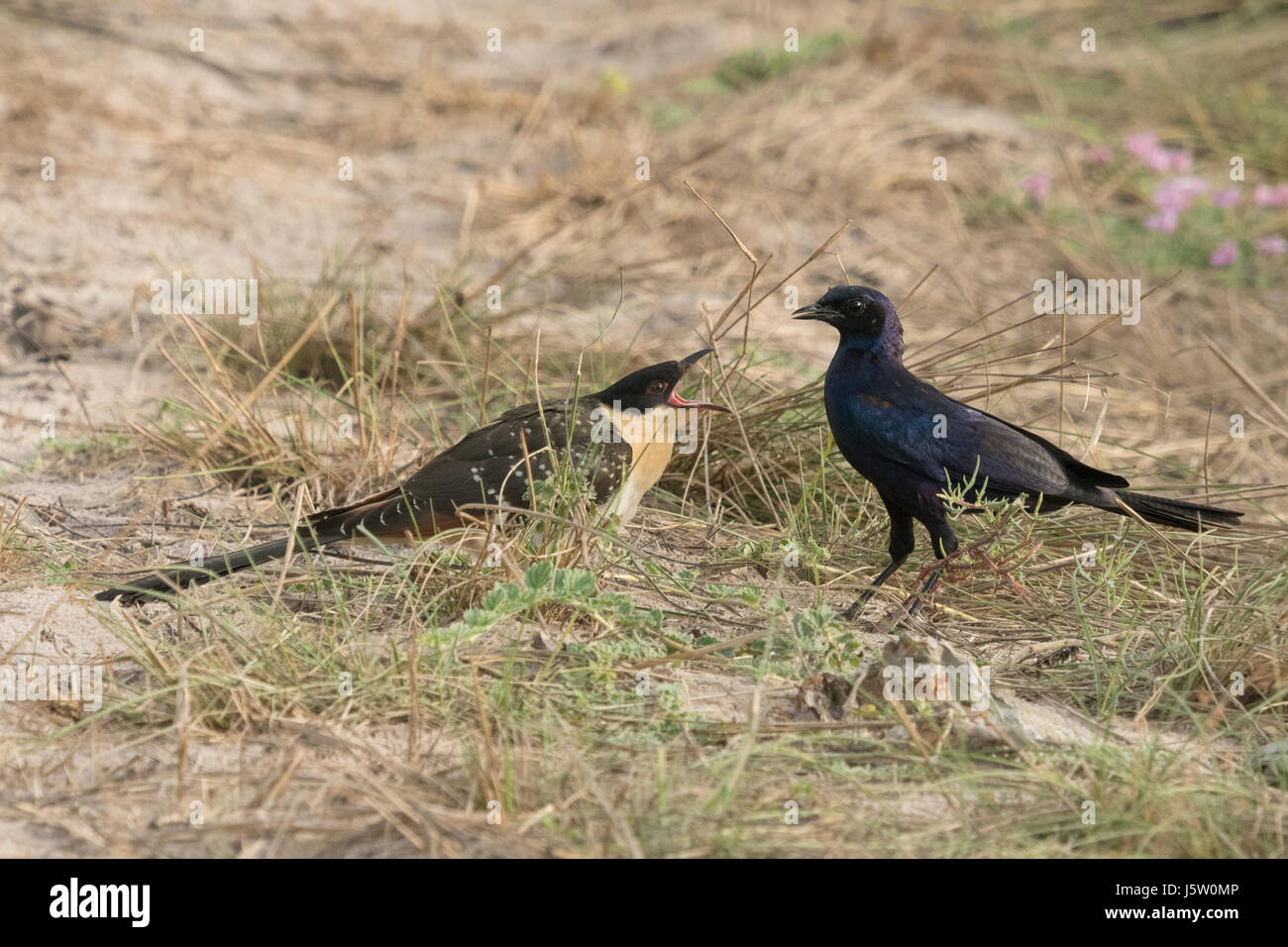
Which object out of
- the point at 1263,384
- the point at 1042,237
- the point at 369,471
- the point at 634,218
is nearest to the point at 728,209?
the point at 634,218

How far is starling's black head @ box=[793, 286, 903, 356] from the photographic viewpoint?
3.80 m

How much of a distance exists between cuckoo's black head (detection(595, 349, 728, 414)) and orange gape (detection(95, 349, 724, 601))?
0.05 feet

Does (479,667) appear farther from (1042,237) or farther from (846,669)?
(1042,237)

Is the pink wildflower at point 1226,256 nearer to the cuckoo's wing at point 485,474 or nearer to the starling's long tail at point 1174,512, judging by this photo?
the starling's long tail at point 1174,512

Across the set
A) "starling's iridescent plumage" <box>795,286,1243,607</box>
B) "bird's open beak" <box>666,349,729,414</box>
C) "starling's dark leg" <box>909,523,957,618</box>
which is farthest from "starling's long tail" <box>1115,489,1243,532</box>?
"bird's open beak" <box>666,349,729,414</box>

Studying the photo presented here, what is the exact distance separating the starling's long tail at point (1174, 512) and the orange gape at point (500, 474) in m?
1.34

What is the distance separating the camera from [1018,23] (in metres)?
11.1

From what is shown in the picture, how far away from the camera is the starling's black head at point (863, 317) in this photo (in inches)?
150

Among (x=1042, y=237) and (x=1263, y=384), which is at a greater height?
(x=1042, y=237)

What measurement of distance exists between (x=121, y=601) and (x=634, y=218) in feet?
14.2

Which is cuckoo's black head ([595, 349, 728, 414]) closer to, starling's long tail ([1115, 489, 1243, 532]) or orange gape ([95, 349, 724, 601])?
orange gape ([95, 349, 724, 601])

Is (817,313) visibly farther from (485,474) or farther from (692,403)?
(485,474)

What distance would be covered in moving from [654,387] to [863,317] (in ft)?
2.61

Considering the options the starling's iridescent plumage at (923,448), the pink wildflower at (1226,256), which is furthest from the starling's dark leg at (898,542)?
the pink wildflower at (1226,256)
